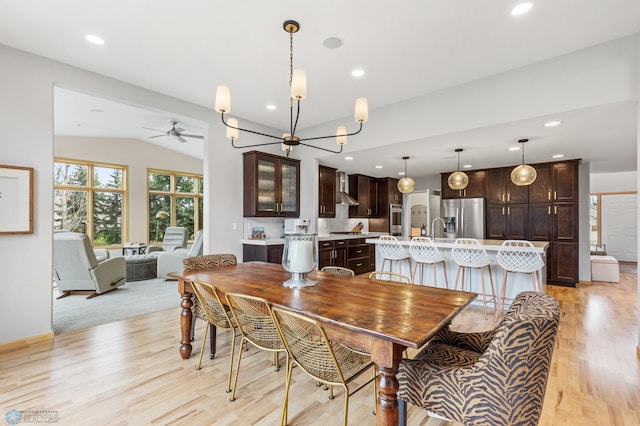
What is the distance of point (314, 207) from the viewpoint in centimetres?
553

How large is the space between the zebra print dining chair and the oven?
624cm

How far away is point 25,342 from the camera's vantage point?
2.93 meters

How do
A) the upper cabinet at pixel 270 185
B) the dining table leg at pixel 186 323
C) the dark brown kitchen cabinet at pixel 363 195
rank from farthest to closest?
1. the dark brown kitchen cabinet at pixel 363 195
2. the upper cabinet at pixel 270 185
3. the dining table leg at pixel 186 323

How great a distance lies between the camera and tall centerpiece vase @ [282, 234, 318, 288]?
7.26ft

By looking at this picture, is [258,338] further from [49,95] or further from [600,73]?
[600,73]

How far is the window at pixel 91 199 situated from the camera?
7.07m

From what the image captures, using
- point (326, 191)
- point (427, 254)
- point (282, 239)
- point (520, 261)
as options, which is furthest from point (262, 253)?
point (520, 261)

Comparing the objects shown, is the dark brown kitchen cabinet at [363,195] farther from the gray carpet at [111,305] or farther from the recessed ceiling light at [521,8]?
the recessed ceiling light at [521,8]

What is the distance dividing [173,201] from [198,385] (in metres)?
7.65

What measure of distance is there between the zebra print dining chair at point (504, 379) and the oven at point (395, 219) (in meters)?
6.24

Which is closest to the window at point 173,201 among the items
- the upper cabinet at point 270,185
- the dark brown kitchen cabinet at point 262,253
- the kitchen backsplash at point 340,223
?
the kitchen backsplash at point 340,223

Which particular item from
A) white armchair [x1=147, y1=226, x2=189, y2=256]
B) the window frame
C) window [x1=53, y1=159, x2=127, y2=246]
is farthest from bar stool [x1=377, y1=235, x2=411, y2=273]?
window [x1=53, y1=159, x2=127, y2=246]

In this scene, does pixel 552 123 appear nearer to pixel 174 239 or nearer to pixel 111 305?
pixel 111 305

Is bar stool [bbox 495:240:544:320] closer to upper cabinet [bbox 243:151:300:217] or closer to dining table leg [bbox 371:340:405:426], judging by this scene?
dining table leg [bbox 371:340:405:426]
